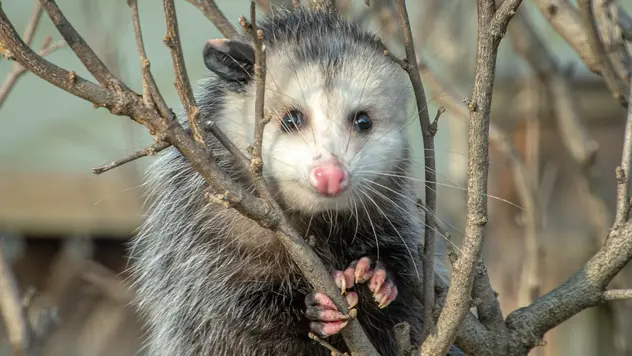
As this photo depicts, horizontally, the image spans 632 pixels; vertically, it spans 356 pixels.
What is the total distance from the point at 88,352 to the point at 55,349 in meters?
0.35

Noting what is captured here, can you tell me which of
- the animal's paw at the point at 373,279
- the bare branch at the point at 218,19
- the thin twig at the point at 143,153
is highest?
the bare branch at the point at 218,19

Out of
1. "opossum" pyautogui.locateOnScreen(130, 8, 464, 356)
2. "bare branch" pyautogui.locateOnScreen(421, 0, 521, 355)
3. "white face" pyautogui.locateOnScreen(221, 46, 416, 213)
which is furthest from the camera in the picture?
"opossum" pyautogui.locateOnScreen(130, 8, 464, 356)

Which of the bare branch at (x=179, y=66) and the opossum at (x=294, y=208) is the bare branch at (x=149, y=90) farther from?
the opossum at (x=294, y=208)

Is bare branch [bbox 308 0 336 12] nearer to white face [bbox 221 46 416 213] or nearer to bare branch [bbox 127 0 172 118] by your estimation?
white face [bbox 221 46 416 213]

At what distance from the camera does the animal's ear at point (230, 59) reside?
2244mm

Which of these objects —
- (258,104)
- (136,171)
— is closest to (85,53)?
A: (258,104)

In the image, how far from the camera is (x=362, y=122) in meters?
2.32

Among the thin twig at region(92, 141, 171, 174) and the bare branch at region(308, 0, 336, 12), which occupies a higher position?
the bare branch at region(308, 0, 336, 12)

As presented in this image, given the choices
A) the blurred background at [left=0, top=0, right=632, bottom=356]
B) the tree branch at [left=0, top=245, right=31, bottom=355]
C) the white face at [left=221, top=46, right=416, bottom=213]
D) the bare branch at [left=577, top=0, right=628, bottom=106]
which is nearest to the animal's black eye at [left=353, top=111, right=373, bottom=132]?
the white face at [left=221, top=46, right=416, bottom=213]

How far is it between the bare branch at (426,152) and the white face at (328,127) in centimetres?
19

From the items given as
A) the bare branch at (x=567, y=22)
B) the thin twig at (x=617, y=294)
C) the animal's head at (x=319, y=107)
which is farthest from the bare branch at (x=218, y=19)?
the thin twig at (x=617, y=294)

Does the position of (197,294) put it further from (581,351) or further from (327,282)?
(581,351)

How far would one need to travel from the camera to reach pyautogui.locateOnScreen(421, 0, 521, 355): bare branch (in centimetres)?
169

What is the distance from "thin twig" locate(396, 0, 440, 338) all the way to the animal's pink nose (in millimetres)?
181
